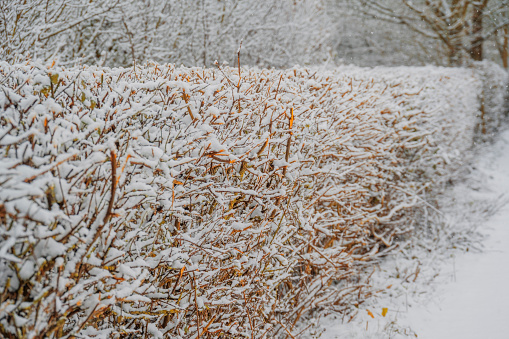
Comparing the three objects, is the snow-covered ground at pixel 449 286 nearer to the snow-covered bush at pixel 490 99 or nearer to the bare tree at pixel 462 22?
the snow-covered bush at pixel 490 99

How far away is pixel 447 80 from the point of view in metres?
6.57

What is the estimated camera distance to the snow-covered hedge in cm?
118

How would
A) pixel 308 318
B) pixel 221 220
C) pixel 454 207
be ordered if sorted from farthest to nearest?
pixel 454 207, pixel 308 318, pixel 221 220

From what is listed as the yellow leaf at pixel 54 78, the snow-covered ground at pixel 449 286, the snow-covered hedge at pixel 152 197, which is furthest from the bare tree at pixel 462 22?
the yellow leaf at pixel 54 78

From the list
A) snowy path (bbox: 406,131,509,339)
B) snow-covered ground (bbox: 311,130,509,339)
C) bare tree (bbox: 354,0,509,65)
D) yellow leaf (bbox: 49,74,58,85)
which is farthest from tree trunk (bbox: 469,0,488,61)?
yellow leaf (bbox: 49,74,58,85)

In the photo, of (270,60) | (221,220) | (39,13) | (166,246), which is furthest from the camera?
(270,60)

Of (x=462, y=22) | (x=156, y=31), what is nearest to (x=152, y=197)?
(x=156, y=31)

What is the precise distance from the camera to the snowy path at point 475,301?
11.3ft

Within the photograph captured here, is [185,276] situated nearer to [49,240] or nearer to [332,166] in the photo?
[49,240]

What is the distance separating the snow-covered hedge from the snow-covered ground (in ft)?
3.13

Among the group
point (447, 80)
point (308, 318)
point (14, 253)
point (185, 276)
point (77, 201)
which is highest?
point (447, 80)

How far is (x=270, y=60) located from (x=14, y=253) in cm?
656

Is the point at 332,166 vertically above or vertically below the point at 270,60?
below

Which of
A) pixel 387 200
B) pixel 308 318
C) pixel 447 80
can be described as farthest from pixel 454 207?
pixel 308 318
